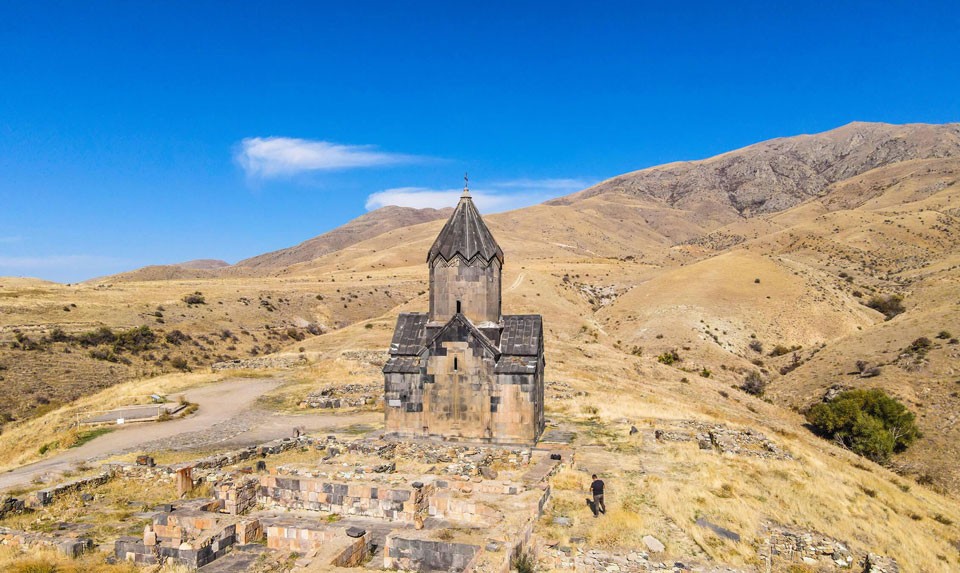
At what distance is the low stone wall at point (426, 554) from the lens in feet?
33.0

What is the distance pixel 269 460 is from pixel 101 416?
11174mm

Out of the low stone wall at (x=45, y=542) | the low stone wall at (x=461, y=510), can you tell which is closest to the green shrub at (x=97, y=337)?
the low stone wall at (x=45, y=542)

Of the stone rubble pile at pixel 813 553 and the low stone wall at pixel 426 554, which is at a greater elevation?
the low stone wall at pixel 426 554

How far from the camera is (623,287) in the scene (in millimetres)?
69188

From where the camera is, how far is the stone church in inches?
711

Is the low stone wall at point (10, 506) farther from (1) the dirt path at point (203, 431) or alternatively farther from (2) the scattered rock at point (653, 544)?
(2) the scattered rock at point (653, 544)

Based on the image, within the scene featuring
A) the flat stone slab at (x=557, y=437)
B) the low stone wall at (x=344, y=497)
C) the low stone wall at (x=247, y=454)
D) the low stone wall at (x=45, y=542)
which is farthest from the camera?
the flat stone slab at (x=557, y=437)

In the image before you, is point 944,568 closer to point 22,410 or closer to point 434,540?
point 434,540

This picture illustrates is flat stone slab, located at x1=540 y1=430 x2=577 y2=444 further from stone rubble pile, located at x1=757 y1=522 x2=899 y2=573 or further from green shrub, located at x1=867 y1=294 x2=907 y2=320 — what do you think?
green shrub, located at x1=867 y1=294 x2=907 y2=320

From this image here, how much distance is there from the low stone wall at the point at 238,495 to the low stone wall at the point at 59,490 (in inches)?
161

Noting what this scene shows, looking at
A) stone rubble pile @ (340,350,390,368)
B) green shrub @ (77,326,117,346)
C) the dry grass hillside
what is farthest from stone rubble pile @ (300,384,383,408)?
green shrub @ (77,326,117,346)

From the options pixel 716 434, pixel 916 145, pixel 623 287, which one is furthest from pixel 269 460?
pixel 916 145

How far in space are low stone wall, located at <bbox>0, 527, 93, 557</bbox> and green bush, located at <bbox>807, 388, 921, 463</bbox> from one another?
93.8ft

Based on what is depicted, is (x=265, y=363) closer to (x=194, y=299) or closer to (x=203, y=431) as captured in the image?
(x=203, y=431)
